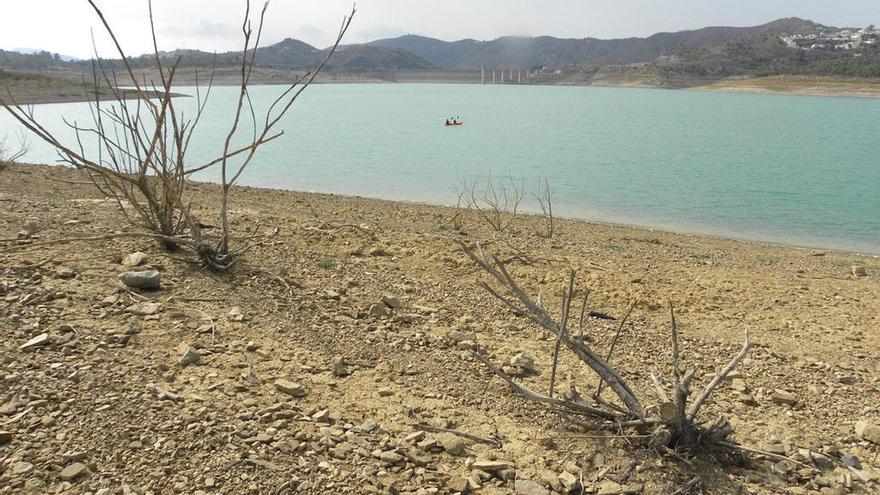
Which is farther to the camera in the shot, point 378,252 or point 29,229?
point 378,252

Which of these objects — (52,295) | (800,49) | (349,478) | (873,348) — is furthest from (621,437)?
(800,49)

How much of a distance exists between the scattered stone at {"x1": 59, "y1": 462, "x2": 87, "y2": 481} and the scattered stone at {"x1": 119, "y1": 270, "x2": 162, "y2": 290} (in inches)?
72.1

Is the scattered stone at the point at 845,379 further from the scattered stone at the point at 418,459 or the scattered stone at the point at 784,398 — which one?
the scattered stone at the point at 418,459

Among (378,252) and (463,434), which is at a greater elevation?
(378,252)

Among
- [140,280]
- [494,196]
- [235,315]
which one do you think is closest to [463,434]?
[235,315]

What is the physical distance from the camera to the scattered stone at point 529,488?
2555 mm

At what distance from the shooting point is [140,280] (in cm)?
405

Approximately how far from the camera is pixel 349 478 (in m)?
2.54

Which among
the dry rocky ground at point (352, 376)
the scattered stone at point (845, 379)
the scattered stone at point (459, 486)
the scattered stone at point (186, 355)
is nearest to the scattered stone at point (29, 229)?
the dry rocky ground at point (352, 376)

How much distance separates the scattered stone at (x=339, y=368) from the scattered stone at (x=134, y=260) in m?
1.92

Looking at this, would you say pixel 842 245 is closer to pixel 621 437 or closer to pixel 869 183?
pixel 869 183

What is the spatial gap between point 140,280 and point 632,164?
71.3 feet

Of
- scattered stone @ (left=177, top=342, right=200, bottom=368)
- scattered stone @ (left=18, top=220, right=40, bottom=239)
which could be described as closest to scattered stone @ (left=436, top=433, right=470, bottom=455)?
scattered stone @ (left=177, top=342, right=200, bottom=368)

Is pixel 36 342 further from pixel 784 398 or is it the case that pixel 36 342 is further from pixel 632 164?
pixel 632 164
